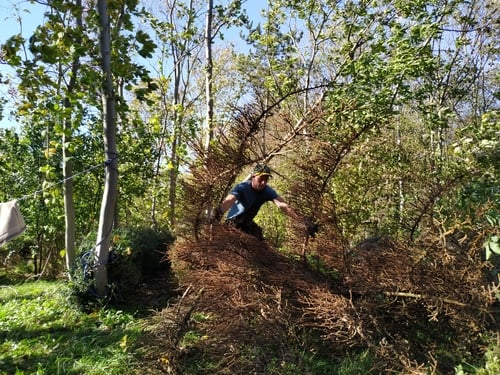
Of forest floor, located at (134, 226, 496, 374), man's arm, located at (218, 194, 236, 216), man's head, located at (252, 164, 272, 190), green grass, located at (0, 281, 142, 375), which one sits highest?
man's head, located at (252, 164, 272, 190)

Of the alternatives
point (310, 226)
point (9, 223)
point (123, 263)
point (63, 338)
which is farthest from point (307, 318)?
point (9, 223)

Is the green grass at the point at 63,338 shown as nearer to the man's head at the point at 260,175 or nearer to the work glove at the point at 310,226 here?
the work glove at the point at 310,226

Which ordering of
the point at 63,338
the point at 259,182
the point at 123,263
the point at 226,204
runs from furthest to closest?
the point at 123,263, the point at 63,338, the point at 259,182, the point at 226,204

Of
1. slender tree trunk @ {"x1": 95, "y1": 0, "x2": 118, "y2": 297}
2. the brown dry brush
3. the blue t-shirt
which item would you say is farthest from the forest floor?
slender tree trunk @ {"x1": 95, "y1": 0, "x2": 118, "y2": 297}

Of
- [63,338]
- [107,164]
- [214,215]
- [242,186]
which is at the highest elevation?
[107,164]

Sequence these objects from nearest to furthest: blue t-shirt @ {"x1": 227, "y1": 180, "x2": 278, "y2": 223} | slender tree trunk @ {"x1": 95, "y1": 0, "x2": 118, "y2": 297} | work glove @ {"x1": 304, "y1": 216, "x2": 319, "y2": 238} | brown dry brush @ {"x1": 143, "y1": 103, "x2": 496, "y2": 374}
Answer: brown dry brush @ {"x1": 143, "y1": 103, "x2": 496, "y2": 374} → work glove @ {"x1": 304, "y1": 216, "x2": 319, "y2": 238} → blue t-shirt @ {"x1": 227, "y1": 180, "x2": 278, "y2": 223} → slender tree trunk @ {"x1": 95, "y1": 0, "x2": 118, "y2": 297}

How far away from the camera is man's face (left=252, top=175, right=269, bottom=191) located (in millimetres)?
4358

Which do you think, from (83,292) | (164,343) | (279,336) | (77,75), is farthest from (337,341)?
(77,75)

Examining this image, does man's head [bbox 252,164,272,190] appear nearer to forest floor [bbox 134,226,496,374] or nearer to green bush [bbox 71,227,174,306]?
forest floor [bbox 134,226,496,374]

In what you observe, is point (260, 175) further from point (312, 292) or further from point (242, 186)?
point (312, 292)

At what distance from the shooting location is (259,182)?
4434 millimetres

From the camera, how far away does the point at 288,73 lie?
7.96 meters

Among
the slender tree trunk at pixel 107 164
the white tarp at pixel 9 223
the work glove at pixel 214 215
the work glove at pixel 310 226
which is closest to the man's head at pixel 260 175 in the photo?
the work glove at pixel 214 215

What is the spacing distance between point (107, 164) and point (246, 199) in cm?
189
